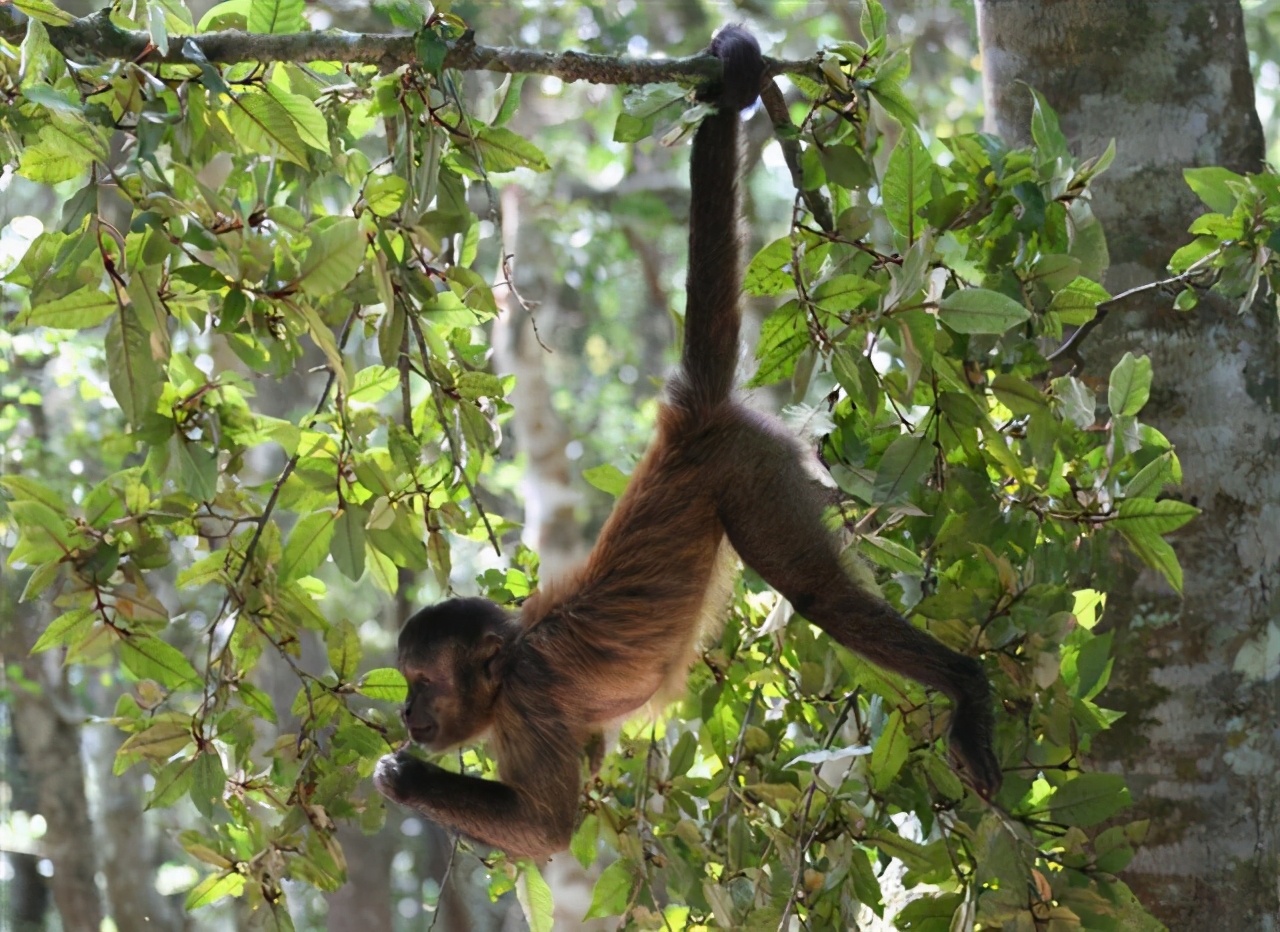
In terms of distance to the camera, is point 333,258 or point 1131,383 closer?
point 333,258

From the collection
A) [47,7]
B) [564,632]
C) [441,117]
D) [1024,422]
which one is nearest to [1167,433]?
[1024,422]

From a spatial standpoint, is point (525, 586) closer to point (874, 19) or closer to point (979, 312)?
point (979, 312)

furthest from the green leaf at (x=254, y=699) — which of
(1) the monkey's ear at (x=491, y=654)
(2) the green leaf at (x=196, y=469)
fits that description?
(1) the monkey's ear at (x=491, y=654)

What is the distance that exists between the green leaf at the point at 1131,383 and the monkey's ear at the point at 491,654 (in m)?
2.02

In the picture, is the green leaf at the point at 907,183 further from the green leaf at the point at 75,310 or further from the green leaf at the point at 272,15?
the green leaf at the point at 75,310

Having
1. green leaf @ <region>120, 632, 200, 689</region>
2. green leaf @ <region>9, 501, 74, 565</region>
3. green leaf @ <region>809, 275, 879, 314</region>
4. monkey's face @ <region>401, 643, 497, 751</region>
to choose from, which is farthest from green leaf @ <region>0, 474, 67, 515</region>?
green leaf @ <region>809, 275, 879, 314</region>

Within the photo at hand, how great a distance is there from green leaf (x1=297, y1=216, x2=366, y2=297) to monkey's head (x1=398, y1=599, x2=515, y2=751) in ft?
5.10

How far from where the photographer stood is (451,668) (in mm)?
3971

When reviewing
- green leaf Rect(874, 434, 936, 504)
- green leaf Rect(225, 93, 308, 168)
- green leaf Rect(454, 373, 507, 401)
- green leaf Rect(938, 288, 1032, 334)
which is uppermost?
green leaf Rect(225, 93, 308, 168)

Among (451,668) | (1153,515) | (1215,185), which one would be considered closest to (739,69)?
(1215,185)

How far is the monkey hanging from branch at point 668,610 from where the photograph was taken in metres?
3.21

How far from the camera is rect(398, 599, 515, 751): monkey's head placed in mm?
3902

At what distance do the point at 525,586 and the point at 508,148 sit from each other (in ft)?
4.74

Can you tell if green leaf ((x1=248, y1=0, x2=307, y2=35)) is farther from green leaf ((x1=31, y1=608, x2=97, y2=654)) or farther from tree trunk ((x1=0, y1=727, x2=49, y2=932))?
tree trunk ((x1=0, y1=727, x2=49, y2=932))
